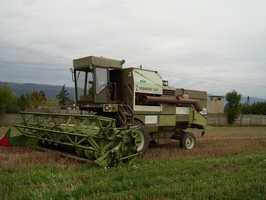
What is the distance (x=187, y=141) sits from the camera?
34.9 feet

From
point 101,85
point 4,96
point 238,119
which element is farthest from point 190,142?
point 238,119

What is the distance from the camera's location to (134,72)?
28.5ft

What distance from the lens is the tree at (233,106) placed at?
32594mm

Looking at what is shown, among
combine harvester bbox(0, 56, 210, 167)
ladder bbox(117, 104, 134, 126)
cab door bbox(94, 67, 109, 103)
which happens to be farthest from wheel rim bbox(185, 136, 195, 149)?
cab door bbox(94, 67, 109, 103)

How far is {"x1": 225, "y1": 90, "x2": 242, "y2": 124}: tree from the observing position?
32.6m

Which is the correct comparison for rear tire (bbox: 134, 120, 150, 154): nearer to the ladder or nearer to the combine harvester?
the combine harvester

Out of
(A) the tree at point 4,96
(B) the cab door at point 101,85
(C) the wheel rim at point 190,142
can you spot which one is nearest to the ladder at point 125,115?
(B) the cab door at point 101,85

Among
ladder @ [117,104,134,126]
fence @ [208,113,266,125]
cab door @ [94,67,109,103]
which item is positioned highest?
cab door @ [94,67,109,103]

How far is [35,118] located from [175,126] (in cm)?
513

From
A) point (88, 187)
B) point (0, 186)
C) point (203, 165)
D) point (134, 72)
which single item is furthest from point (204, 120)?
point (0, 186)

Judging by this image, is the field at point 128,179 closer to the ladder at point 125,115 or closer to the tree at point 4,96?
the ladder at point 125,115

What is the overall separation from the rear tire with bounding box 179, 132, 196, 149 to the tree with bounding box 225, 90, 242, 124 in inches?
933

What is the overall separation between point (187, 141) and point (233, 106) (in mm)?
24746

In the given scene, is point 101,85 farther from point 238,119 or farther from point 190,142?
point 238,119
